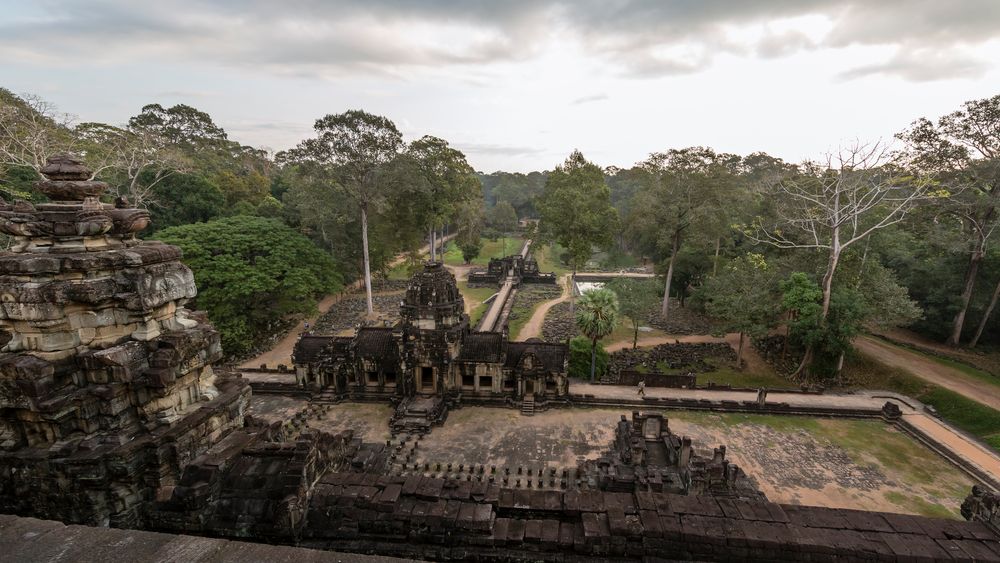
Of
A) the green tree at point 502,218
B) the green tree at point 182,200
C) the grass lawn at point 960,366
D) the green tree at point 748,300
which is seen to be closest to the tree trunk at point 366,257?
the green tree at point 182,200

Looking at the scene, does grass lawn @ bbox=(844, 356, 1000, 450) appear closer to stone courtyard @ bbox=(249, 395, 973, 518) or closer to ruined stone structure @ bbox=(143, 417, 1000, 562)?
stone courtyard @ bbox=(249, 395, 973, 518)

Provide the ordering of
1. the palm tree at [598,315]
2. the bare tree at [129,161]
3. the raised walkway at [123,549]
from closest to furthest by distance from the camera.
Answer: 1. the raised walkway at [123,549]
2. the palm tree at [598,315]
3. the bare tree at [129,161]

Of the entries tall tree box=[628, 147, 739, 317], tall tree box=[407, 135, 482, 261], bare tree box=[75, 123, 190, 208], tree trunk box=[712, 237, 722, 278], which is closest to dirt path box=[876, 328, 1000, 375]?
tree trunk box=[712, 237, 722, 278]

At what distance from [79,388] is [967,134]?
40281 millimetres

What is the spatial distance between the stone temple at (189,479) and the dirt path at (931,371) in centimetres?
1828

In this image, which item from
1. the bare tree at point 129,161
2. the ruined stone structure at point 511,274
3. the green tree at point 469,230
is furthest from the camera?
the green tree at point 469,230

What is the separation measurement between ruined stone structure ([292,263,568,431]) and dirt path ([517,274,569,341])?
1058 cm

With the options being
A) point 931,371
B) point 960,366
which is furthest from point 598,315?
point 960,366

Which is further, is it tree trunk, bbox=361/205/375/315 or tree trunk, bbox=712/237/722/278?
tree trunk, bbox=712/237/722/278

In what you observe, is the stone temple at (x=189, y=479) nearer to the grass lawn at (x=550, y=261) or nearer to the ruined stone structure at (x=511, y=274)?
the ruined stone structure at (x=511, y=274)

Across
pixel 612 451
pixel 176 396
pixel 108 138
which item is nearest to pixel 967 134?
pixel 612 451

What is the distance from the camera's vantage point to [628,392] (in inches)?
955

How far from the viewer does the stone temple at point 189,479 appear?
6.55 m

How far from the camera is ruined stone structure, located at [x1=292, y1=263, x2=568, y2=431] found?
73.0 feet
